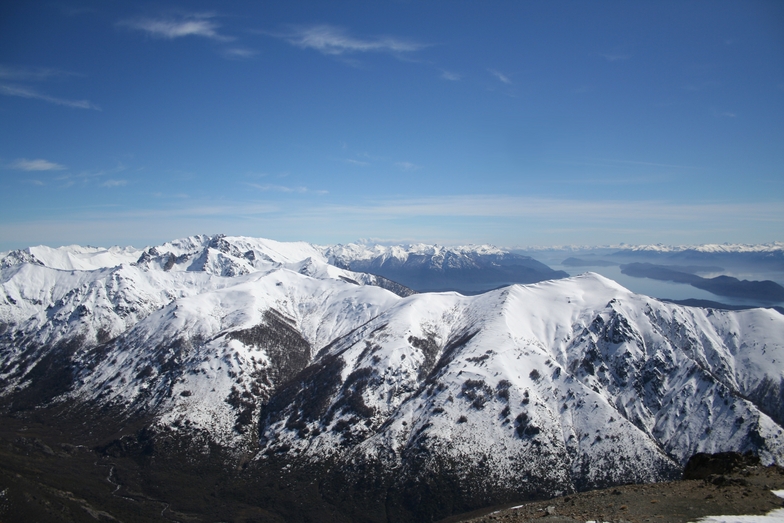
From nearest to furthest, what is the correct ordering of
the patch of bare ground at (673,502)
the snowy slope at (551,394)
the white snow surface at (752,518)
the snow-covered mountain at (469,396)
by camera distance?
the white snow surface at (752,518) < the patch of bare ground at (673,502) < the snow-covered mountain at (469,396) < the snowy slope at (551,394)

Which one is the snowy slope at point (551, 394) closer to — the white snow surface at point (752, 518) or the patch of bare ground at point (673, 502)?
the patch of bare ground at point (673, 502)

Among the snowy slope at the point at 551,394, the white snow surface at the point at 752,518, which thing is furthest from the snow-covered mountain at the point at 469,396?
the white snow surface at the point at 752,518

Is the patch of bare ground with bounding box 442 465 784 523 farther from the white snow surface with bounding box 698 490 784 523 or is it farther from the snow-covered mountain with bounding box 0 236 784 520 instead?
the snow-covered mountain with bounding box 0 236 784 520

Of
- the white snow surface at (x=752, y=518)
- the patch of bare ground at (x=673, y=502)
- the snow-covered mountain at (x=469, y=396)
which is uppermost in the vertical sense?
the white snow surface at (x=752, y=518)

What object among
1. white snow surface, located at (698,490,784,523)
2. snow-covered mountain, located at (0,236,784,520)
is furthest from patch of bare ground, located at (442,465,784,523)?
snow-covered mountain, located at (0,236,784,520)

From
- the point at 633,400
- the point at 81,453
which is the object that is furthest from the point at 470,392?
the point at 81,453

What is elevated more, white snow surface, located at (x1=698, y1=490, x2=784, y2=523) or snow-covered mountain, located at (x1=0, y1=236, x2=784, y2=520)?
white snow surface, located at (x1=698, y1=490, x2=784, y2=523)

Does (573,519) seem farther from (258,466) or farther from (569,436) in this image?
(258,466)

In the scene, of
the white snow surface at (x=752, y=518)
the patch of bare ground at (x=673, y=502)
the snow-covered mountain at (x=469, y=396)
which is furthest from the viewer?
the snow-covered mountain at (x=469, y=396)

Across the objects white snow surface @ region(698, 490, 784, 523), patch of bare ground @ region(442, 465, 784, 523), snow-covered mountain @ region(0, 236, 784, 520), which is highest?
white snow surface @ region(698, 490, 784, 523)
